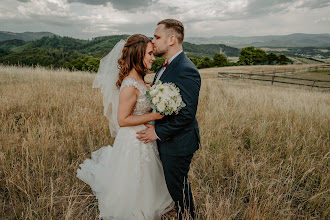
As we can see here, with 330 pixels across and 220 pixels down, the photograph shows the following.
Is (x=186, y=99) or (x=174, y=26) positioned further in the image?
(x=174, y=26)

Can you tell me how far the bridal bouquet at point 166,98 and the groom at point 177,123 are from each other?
0.15m

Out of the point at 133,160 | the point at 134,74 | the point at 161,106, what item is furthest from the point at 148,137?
the point at 134,74

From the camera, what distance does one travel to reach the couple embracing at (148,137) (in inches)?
87.5

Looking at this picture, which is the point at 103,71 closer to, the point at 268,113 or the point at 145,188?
the point at 145,188

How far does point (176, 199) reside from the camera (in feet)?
7.86

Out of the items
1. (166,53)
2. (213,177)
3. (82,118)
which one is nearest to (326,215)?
(213,177)

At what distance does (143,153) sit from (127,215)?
0.93 meters

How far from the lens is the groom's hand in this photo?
2.37 metres

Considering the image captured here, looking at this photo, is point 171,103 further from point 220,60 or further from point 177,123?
point 220,60

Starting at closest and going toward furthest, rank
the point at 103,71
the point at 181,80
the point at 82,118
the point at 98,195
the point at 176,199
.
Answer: the point at 181,80 < the point at 176,199 < the point at 98,195 < the point at 103,71 < the point at 82,118

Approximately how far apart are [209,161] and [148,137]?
6.16ft

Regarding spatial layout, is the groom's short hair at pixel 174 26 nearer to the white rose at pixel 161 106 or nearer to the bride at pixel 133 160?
the bride at pixel 133 160

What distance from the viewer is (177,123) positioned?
2.14 metres

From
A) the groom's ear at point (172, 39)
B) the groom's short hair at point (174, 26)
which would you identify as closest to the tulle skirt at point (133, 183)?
the groom's ear at point (172, 39)
